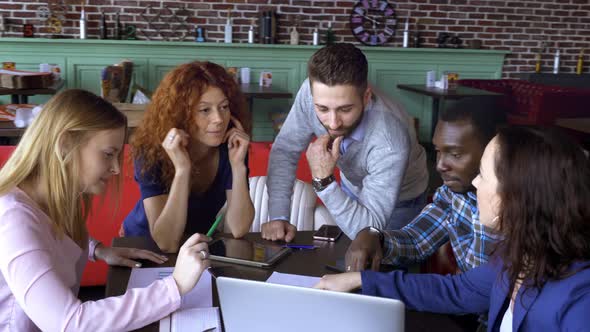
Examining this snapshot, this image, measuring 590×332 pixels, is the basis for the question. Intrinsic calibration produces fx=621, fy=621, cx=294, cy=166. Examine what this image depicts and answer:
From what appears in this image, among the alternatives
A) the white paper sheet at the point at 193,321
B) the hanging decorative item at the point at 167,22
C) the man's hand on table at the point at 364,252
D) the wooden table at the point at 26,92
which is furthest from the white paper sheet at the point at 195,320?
the hanging decorative item at the point at 167,22

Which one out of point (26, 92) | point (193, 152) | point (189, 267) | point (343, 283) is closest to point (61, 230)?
point (189, 267)

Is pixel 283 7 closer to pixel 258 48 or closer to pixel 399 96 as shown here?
pixel 258 48

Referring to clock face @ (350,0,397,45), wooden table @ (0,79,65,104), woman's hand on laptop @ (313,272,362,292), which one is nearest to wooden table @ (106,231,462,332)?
woman's hand on laptop @ (313,272,362,292)

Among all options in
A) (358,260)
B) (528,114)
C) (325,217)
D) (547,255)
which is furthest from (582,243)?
(528,114)

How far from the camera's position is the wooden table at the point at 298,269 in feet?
4.37

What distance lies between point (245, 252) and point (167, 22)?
189 inches

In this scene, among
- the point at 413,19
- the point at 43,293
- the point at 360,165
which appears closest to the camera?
the point at 43,293

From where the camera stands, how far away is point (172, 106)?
1965 mm

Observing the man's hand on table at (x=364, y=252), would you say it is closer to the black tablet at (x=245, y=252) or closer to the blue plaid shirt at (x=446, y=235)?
the blue plaid shirt at (x=446, y=235)

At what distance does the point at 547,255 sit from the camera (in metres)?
1.13

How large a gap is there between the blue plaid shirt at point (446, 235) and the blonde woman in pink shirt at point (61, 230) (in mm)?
617

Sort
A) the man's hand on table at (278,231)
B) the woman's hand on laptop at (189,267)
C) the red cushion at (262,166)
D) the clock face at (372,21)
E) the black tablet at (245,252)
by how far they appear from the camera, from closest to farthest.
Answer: the woman's hand on laptop at (189,267), the black tablet at (245,252), the man's hand on table at (278,231), the red cushion at (262,166), the clock face at (372,21)

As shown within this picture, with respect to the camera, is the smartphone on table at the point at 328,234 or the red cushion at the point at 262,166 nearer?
the smartphone on table at the point at 328,234

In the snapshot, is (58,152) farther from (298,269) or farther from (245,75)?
(245,75)
